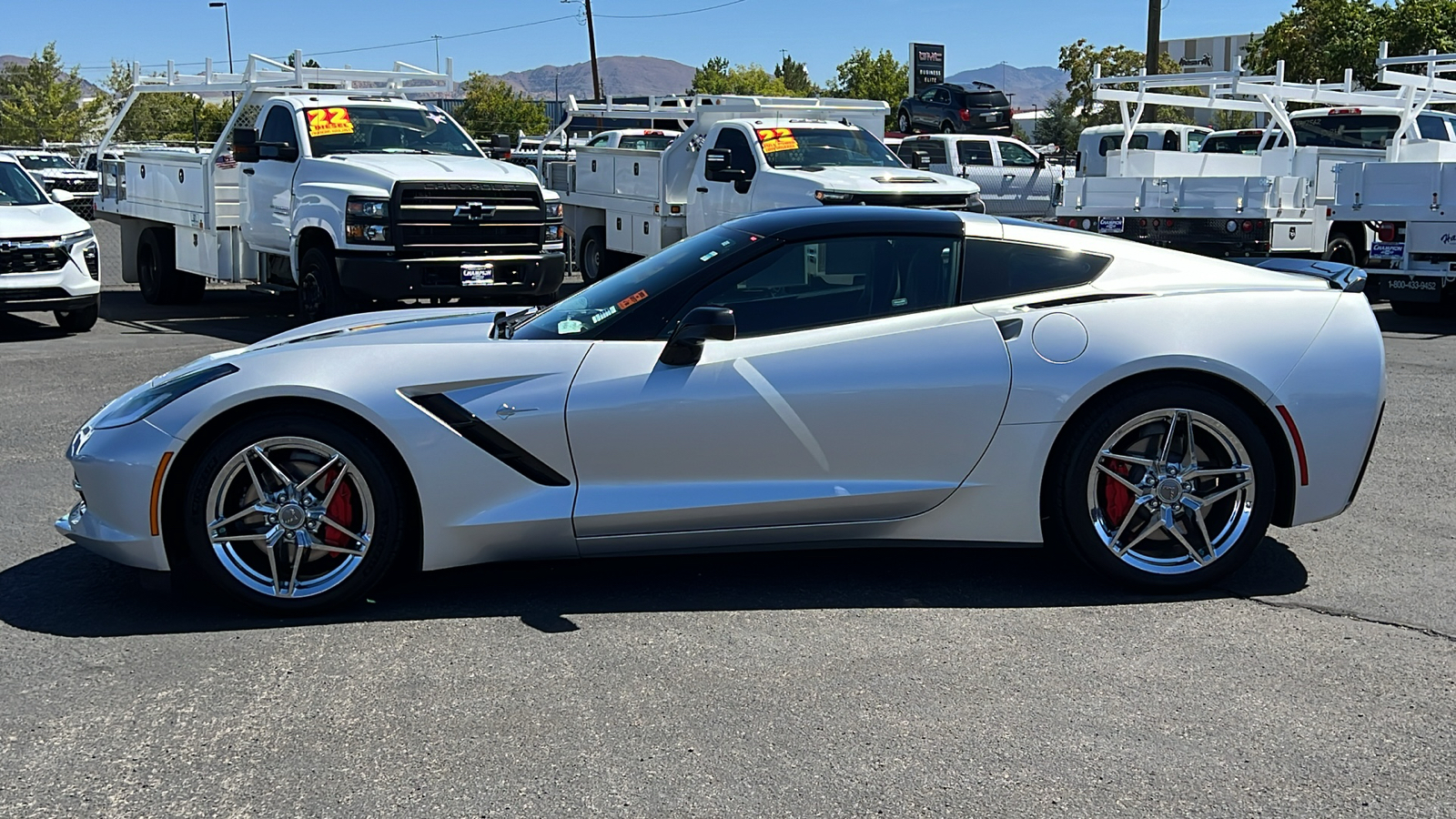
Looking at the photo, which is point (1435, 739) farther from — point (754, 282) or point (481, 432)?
point (481, 432)

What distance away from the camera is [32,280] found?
12.6m

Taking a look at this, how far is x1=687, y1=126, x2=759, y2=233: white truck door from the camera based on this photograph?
48.8 ft

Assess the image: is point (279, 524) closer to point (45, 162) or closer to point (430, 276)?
point (430, 276)

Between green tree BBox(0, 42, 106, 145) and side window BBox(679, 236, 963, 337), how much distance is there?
220 ft

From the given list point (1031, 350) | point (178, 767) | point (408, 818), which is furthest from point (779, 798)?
point (1031, 350)

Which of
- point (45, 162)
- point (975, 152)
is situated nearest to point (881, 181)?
point (975, 152)

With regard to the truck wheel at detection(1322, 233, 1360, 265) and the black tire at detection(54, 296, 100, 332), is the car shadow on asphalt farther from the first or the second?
the truck wheel at detection(1322, 233, 1360, 265)

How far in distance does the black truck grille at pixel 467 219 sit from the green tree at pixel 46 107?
59.4 meters

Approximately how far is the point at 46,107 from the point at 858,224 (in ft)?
234

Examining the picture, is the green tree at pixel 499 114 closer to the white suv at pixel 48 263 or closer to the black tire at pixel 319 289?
the white suv at pixel 48 263

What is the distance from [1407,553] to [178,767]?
4.38 m

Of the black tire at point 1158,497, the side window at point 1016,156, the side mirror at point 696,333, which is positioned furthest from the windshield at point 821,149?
the side mirror at point 696,333

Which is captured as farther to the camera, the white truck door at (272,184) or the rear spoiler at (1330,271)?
the white truck door at (272,184)

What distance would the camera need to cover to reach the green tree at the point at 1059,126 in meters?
72.3
